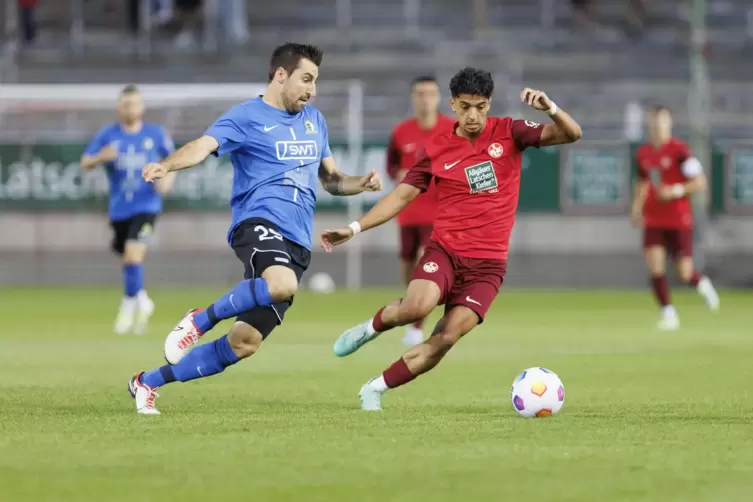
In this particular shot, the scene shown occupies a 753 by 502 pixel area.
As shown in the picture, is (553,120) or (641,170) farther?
(641,170)

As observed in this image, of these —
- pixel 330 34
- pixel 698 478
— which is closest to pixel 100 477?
pixel 698 478

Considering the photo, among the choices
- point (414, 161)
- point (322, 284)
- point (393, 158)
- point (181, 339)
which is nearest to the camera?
point (181, 339)

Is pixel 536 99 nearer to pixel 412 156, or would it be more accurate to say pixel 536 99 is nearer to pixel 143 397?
pixel 143 397

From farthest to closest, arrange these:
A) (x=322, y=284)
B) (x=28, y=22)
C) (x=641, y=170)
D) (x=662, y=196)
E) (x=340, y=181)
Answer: (x=28, y=22), (x=322, y=284), (x=641, y=170), (x=662, y=196), (x=340, y=181)

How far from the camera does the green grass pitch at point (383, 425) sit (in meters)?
6.29

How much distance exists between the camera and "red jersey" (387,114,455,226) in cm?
1502

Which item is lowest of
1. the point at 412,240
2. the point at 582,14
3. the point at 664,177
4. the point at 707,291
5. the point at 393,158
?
the point at 707,291

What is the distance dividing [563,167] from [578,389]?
13.8 meters

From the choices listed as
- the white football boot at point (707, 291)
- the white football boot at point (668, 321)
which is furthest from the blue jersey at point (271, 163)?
the white football boot at point (707, 291)

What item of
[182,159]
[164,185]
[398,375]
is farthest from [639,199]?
[182,159]

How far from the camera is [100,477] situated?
21.2 feet

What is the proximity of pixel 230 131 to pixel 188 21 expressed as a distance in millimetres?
21159

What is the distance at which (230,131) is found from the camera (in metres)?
8.97

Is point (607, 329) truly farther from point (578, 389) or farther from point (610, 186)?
point (610, 186)
